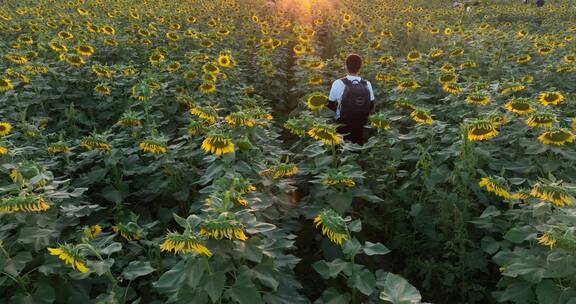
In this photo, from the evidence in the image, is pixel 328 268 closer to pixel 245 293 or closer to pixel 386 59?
pixel 245 293

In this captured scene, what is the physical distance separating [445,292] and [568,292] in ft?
4.47

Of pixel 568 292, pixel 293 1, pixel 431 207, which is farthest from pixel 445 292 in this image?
pixel 293 1

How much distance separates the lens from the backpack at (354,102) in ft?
15.6

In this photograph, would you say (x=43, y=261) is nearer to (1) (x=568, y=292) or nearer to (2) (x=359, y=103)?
(1) (x=568, y=292)

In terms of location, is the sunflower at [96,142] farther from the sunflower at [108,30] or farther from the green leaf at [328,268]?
the sunflower at [108,30]

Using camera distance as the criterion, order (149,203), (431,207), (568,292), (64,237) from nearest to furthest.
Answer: (568,292)
(64,237)
(431,207)
(149,203)

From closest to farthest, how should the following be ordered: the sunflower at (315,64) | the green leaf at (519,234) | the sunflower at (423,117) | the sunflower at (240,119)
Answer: the green leaf at (519,234), the sunflower at (240,119), the sunflower at (423,117), the sunflower at (315,64)

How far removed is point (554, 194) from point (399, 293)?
117 cm

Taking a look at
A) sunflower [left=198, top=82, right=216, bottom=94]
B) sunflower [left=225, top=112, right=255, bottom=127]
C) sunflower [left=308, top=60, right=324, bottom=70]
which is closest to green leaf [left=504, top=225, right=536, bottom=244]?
sunflower [left=225, top=112, right=255, bottom=127]

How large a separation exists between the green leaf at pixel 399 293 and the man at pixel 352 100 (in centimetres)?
302

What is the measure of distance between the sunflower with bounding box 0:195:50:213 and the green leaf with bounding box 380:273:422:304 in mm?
1777

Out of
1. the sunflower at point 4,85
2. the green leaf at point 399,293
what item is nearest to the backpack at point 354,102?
the green leaf at point 399,293

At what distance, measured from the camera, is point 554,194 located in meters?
2.28

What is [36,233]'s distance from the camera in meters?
2.21
